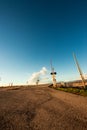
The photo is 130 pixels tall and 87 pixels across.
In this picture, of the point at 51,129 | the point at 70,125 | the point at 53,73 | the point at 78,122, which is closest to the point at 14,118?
the point at 51,129

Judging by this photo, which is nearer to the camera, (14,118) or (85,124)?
(85,124)

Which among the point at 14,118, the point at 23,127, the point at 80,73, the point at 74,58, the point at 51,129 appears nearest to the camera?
the point at 51,129

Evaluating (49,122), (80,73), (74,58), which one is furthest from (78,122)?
(74,58)

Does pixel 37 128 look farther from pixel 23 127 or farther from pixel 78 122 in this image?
pixel 78 122

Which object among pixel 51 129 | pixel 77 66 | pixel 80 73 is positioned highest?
pixel 77 66

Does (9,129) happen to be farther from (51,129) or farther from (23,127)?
(51,129)

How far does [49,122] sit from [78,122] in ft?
4.44

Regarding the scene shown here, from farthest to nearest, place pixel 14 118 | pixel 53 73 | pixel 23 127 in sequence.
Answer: pixel 53 73
pixel 14 118
pixel 23 127

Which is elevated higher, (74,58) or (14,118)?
(74,58)

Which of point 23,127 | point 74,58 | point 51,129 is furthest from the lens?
point 74,58

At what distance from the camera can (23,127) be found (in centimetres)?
425

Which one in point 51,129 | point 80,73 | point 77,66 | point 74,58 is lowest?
point 51,129

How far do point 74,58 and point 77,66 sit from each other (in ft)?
6.72

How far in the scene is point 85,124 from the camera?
14.2ft
